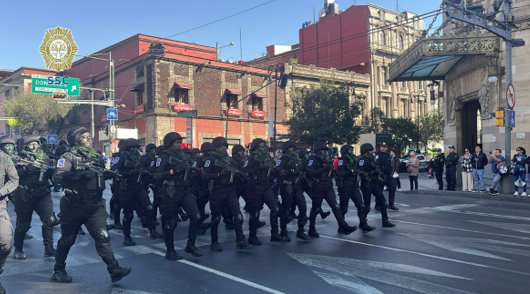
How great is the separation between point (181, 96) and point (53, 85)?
1415 cm

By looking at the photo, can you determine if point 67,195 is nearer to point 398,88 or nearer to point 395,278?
point 395,278

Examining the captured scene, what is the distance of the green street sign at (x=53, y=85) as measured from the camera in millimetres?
21328

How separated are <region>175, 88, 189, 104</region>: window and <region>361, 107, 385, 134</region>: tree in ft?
49.3

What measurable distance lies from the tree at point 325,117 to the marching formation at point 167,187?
23.6m

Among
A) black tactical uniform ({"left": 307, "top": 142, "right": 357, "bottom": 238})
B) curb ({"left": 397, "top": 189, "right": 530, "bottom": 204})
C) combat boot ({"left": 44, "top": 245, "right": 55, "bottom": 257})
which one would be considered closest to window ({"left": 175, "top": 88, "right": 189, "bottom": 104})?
curb ({"left": 397, "top": 189, "right": 530, "bottom": 204})

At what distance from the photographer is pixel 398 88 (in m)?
50.2

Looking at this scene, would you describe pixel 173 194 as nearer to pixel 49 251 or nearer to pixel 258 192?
pixel 258 192

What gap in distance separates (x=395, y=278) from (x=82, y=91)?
1747 inches

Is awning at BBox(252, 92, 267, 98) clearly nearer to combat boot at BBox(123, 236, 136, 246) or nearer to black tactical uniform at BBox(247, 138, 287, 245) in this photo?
black tactical uniform at BBox(247, 138, 287, 245)

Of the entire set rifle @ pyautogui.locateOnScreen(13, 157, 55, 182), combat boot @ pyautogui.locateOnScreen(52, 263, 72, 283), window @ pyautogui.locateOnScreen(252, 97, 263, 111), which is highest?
window @ pyautogui.locateOnScreen(252, 97, 263, 111)

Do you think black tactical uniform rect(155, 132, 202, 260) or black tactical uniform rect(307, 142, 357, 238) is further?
black tactical uniform rect(307, 142, 357, 238)

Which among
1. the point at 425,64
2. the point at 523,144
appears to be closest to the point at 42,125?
the point at 425,64

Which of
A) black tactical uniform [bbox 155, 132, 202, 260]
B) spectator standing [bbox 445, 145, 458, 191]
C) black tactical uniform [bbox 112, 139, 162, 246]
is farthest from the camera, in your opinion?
spectator standing [bbox 445, 145, 458, 191]

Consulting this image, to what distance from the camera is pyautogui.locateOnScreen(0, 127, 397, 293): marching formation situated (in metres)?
5.56
